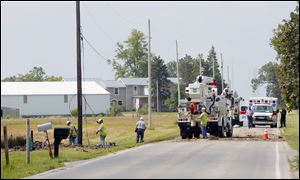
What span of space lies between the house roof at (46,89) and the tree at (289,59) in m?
78.5

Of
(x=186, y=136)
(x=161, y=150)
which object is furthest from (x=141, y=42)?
(x=161, y=150)

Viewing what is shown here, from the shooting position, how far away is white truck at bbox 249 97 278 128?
6481 cm

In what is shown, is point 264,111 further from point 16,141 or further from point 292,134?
point 16,141

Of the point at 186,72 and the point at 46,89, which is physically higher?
the point at 186,72

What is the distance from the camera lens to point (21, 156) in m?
31.0

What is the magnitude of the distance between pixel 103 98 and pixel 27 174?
96199 mm

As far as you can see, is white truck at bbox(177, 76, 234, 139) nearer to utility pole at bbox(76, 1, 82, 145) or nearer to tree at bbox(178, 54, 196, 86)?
utility pole at bbox(76, 1, 82, 145)

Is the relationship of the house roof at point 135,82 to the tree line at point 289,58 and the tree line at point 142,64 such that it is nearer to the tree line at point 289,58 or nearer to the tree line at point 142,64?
the tree line at point 142,64

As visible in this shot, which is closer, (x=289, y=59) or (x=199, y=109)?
(x=289, y=59)

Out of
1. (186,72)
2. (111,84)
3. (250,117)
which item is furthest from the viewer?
(186,72)

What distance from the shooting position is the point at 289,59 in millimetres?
38281

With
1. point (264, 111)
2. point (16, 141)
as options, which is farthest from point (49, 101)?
point (16, 141)

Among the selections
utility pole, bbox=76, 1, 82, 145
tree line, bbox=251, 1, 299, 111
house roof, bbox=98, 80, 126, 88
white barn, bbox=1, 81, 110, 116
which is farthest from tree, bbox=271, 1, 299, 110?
house roof, bbox=98, 80, 126, 88

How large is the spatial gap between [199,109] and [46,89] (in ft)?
265
